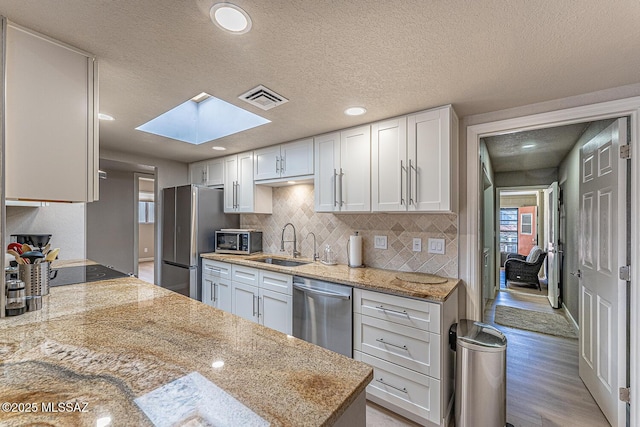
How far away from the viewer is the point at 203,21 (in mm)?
1175

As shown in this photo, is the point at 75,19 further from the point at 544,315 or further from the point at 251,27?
the point at 544,315

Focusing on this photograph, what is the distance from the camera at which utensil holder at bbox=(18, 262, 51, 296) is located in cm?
125

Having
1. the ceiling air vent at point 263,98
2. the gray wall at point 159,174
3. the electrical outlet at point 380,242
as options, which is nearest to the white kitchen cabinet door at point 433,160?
the electrical outlet at point 380,242

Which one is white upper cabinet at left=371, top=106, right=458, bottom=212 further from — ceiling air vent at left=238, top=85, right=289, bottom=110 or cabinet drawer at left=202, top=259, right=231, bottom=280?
cabinet drawer at left=202, top=259, right=231, bottom=280

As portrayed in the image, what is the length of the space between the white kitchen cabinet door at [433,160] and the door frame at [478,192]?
160 mm

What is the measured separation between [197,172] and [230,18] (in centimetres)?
326

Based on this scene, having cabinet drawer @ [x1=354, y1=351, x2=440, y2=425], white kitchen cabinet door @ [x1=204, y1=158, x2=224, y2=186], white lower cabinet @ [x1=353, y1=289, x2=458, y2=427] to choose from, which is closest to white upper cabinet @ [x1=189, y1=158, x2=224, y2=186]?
white kitchen cabinet door @ [x1=204, y1=158, x2=224, y2=186]

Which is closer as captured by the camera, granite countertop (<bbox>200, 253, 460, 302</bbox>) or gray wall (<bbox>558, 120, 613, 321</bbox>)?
granite countertop (<bbox>200, 253, 460, 302</bbox>)

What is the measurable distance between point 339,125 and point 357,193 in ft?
2.08

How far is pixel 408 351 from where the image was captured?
6.12 feet

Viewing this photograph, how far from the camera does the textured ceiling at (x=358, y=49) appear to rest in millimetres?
1108

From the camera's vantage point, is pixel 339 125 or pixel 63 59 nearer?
pixel 63 59

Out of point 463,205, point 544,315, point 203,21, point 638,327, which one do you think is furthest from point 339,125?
point 544,315

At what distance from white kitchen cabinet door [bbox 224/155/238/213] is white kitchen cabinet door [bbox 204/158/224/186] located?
0.09 metres
